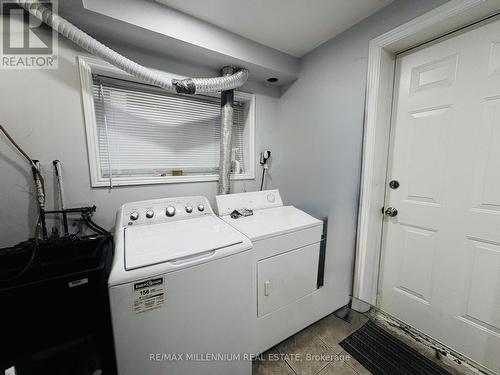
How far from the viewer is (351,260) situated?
1.58 metres

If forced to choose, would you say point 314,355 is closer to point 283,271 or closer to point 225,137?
point 283,271

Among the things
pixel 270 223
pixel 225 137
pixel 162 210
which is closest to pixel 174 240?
pixel 162 210

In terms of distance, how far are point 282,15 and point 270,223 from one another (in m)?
1.51

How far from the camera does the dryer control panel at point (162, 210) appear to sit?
1240mm

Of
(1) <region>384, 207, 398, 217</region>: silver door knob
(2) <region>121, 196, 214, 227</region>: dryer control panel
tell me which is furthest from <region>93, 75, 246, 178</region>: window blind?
(1) <region>384, 207, 398, 217</region>: silver door knob

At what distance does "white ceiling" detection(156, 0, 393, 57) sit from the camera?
1228mm

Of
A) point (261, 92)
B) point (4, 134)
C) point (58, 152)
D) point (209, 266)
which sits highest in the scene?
point (261, 92)

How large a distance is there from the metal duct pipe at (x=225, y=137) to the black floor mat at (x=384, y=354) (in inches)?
62.2

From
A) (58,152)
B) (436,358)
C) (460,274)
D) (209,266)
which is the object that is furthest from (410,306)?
(58,152)

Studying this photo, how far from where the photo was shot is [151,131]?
1.65m

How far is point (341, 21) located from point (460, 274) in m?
1.98

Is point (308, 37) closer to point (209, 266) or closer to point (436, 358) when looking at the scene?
point (209, 266)

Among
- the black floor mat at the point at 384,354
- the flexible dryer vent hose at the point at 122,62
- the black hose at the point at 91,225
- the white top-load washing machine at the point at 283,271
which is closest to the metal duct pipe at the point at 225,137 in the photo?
the flexible dryer vent hose at the point at 122,62

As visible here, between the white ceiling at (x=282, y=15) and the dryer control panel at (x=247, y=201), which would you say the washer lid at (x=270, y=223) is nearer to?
the dryer control panel at (x=247, y=201)
